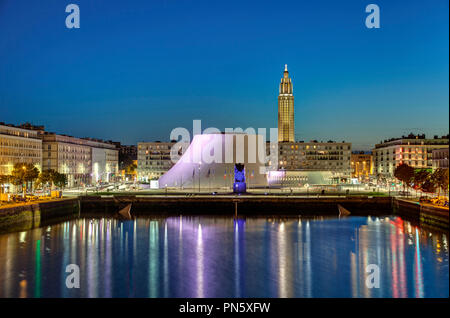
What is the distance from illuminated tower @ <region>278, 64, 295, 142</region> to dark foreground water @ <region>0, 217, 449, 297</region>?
8071 cm

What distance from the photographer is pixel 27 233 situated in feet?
126

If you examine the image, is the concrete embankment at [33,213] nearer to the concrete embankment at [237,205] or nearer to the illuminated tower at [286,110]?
the concrete embankment at [237,205]

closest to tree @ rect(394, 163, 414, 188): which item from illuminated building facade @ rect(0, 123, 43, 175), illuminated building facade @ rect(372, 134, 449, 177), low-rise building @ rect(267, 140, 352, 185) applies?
illuminated building facade @ rect(372, 134, 449, 177)

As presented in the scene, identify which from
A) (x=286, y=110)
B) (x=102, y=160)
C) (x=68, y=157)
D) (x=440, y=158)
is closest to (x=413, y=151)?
(x=440, y=158)

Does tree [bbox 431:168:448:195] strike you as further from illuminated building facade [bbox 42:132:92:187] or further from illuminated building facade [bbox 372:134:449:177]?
illuminated building facade [bbox 42:132:92:187]

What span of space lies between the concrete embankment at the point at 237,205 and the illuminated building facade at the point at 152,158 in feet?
196

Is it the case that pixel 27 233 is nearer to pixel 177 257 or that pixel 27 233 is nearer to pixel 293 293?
pixel 177 257

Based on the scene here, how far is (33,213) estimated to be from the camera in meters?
44.3

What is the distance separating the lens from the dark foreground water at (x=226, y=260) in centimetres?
2440

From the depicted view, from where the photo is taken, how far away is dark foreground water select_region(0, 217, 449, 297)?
2440 centimetres

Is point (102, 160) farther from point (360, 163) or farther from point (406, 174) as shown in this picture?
point (360, 163)

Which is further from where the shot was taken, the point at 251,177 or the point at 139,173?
the point at 139,173

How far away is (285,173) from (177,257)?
189 ft
